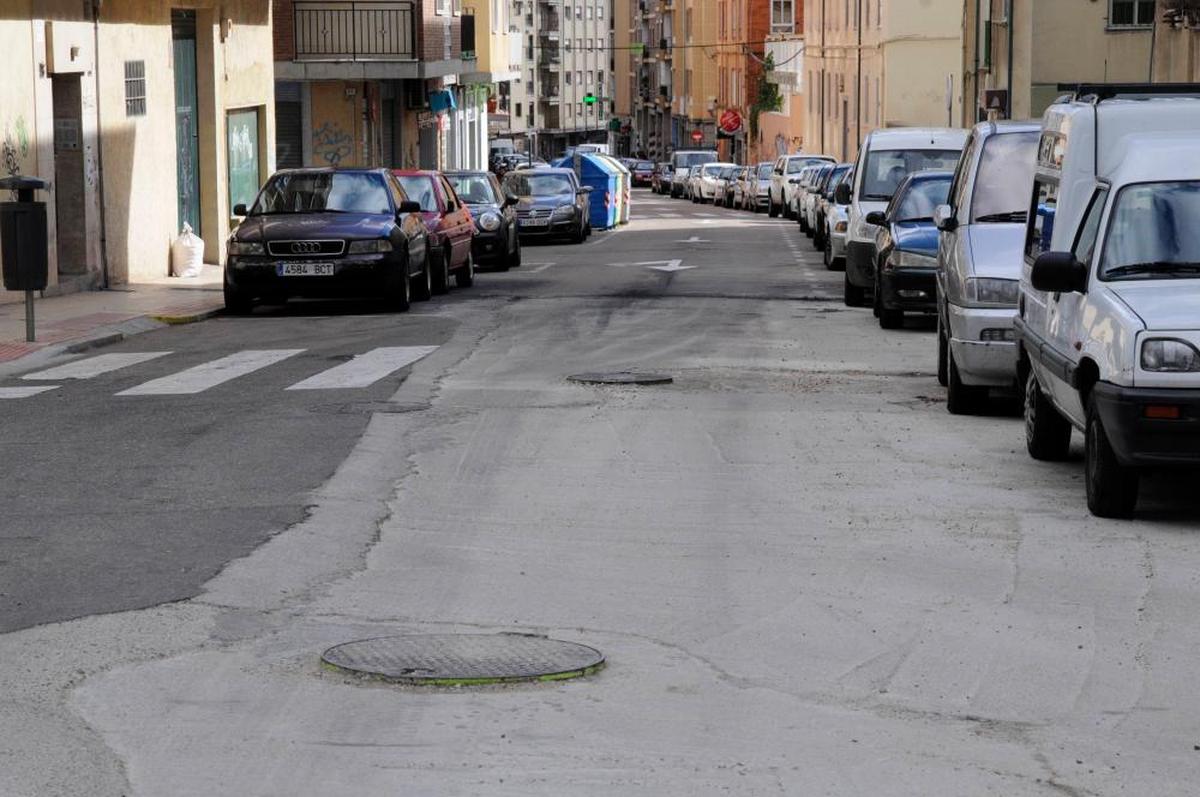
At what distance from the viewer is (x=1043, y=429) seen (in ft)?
39.1

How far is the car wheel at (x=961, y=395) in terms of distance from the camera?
13.9 meters

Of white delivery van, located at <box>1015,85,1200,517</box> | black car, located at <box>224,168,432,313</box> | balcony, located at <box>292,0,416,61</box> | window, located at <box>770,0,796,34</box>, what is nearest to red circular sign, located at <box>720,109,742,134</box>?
window, located at <box>770,0,796,34</box>

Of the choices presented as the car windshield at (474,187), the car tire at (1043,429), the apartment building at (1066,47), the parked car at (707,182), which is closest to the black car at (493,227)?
the car windshield at (474,187)

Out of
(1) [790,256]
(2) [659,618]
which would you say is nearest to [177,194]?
(1) [790,256]

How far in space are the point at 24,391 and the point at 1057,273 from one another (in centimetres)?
819

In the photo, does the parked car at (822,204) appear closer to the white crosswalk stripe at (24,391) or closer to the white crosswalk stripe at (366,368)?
the white crosswalk stripe at (366,368)

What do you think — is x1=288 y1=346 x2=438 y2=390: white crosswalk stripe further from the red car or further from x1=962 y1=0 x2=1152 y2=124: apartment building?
x1=962 y1=0 x2=1152 y2=124: apartment building

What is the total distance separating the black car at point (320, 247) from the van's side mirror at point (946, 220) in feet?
26.6

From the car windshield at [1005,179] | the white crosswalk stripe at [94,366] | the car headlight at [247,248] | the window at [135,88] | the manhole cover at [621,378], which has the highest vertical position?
the window at [135,88]

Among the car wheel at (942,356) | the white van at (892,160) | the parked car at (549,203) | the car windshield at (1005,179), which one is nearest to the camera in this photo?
the car wheel at (942,356)

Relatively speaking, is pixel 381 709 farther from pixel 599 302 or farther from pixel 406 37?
pixel 406 37

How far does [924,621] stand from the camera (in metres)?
7.98

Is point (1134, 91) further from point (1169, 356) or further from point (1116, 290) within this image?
point (1169, 356)

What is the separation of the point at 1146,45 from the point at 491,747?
115ft
